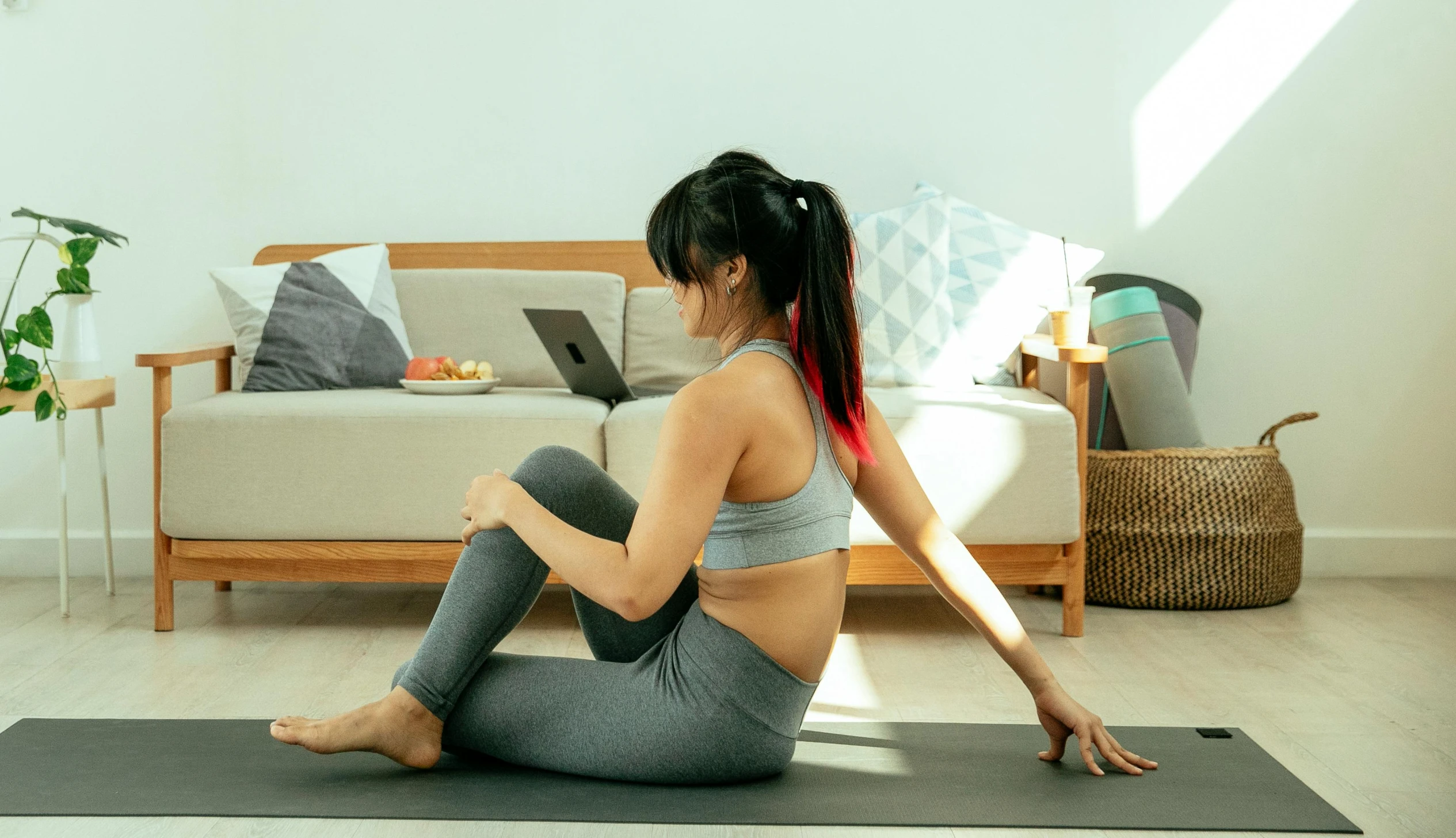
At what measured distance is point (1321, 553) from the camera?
132 inches

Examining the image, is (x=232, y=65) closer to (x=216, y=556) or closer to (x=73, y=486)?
(x=73, y=486)

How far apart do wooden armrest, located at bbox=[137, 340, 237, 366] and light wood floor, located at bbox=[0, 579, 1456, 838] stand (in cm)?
58

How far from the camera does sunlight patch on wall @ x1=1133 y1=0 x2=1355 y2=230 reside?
3.30 m

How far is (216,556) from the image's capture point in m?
2.57

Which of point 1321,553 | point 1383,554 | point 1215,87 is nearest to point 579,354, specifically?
point 1215,87

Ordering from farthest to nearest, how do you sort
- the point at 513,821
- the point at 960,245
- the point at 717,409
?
the point at 960,245 < the point at 513,821 < the point at 717,409

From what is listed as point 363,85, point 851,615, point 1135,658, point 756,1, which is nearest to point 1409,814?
point 1135,658

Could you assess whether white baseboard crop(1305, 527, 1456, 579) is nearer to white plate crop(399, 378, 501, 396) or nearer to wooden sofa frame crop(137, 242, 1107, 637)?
wooden sofa frame crop(137, 242, 1107, 637)

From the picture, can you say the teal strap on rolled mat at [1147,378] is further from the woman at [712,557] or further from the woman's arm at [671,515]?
the woman's arm at [671,515]

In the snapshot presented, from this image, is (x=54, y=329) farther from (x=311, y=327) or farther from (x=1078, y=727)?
(x=1078, y=727)

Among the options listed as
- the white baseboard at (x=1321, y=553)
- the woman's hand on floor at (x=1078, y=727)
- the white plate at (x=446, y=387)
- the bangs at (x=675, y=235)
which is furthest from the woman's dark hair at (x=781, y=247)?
the white baseboard at (x=1321, y=553)

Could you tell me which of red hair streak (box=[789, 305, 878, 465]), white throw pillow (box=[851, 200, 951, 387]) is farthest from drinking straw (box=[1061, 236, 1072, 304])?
red hair streak (box=[789, 305, 878, 465])

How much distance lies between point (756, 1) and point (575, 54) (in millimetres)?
508

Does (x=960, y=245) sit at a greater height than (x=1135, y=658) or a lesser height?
greater
